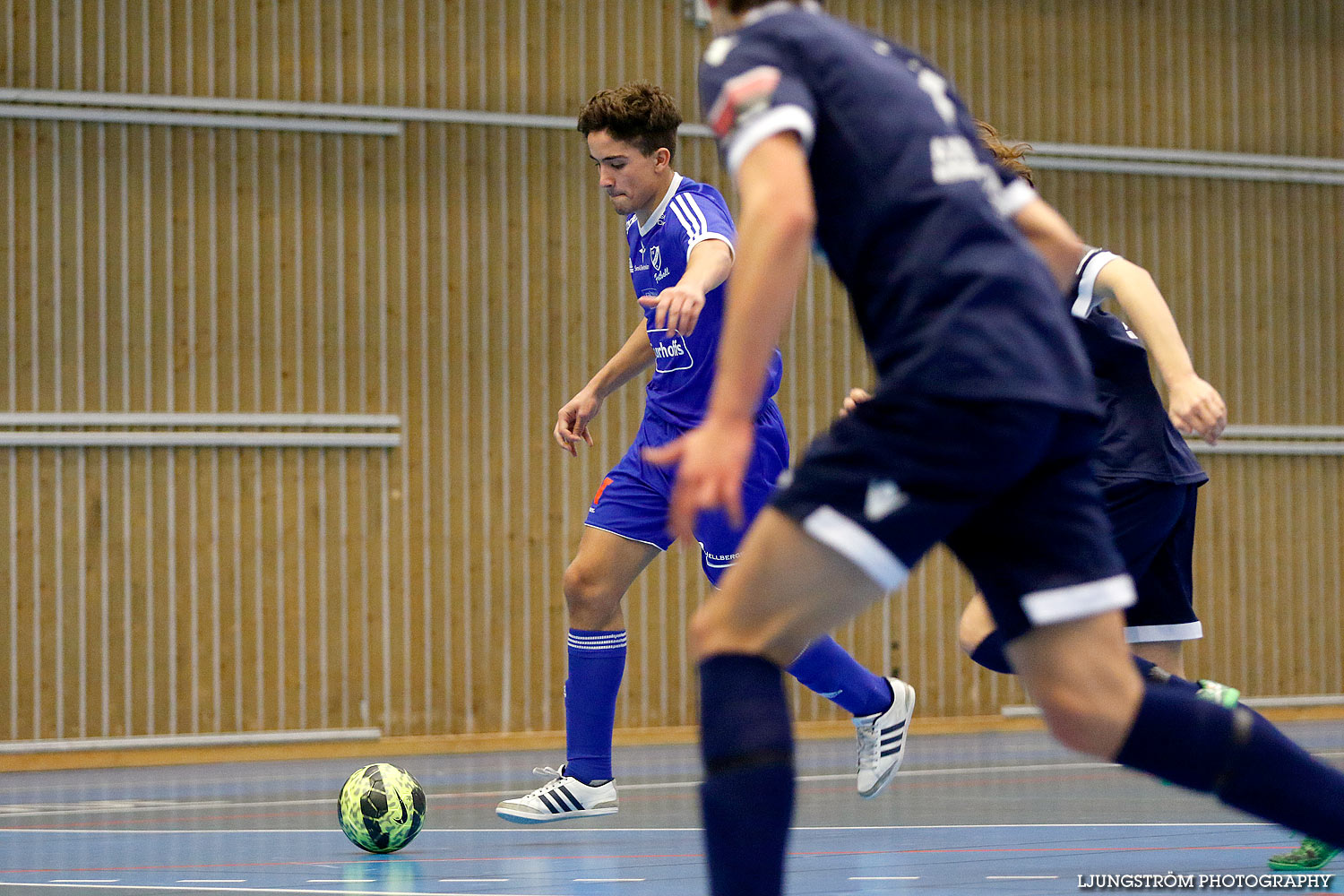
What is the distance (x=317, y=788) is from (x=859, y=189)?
6.01 meters

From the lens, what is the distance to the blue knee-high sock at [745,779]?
203cm

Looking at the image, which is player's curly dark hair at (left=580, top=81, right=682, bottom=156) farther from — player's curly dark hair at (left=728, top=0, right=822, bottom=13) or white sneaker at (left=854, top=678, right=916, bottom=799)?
player's curly dark hair at (left=728, top=0, right=822, bottom=13)

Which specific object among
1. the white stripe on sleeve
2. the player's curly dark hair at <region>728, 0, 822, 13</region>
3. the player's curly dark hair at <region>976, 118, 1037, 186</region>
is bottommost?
the white stripe on sleeve

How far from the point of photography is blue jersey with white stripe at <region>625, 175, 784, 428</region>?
16.6 ft

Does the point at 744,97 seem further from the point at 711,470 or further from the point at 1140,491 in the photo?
the point at 1140,491

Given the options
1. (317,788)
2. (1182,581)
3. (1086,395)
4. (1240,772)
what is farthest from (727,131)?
(317,788)

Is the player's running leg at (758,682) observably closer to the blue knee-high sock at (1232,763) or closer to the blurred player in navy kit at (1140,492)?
the blue knee-high sock at (1232,763)

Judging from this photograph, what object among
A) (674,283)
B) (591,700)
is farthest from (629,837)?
(674,283)

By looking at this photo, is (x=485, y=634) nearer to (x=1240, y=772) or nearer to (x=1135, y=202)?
(x=1135, y=202)

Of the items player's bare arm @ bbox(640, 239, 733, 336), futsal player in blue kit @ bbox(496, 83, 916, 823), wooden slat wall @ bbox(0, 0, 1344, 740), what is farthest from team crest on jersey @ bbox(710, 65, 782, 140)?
wooden slat wall @ bbox(0, 0, 1344, 740)

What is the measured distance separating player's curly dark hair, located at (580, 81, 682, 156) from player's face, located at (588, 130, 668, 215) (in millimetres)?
23

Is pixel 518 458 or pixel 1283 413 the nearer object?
pixel 518 458

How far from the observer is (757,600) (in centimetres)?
210

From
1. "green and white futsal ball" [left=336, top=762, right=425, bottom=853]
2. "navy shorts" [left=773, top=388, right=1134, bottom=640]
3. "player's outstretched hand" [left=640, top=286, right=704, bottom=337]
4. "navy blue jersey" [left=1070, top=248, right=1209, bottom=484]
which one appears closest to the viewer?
"navy shorts" [left=773, top=388, right=1134, bottom=640]
